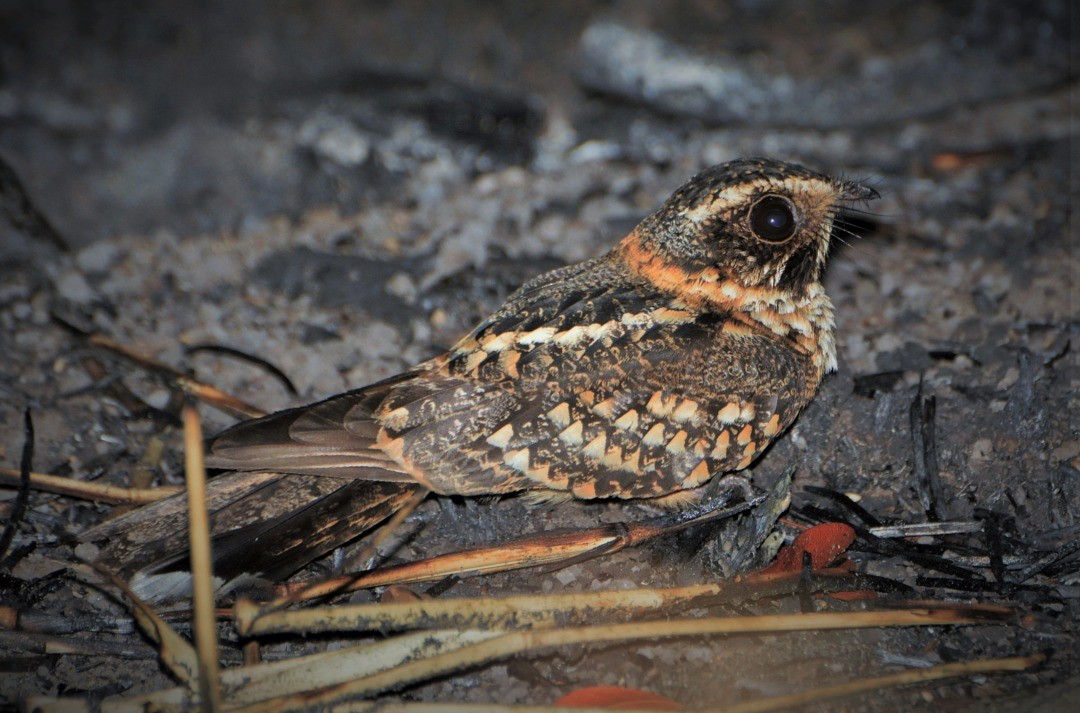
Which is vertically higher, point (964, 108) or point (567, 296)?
point (964, 108)

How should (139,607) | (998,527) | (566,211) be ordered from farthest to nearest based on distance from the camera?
(566,211) → (998,527) → (139,607)

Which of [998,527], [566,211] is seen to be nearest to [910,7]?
[566,211]

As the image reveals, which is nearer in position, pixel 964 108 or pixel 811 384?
pixel 811 384

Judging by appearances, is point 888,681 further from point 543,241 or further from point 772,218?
point 543,241

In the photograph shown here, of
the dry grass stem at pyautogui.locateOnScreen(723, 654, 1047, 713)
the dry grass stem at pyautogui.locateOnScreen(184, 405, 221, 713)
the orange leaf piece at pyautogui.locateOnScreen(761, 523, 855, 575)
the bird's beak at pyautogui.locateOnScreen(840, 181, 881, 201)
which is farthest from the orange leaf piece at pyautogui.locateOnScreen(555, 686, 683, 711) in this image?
the bird's beak at pyautogui.locateOnScreen(840, 181, 881, 201)

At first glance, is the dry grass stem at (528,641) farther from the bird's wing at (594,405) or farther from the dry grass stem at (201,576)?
the bird's wing at (594,405)

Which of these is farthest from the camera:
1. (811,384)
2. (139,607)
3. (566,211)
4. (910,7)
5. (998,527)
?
(910,7)

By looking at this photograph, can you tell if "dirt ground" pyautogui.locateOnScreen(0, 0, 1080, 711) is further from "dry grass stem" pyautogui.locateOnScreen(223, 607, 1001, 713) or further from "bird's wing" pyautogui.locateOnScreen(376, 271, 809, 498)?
"bird's wing" pyautogui.locateOnScreen(376, 271, 809, 498)

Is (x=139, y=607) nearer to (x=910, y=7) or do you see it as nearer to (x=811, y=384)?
(x=811, y=384)
